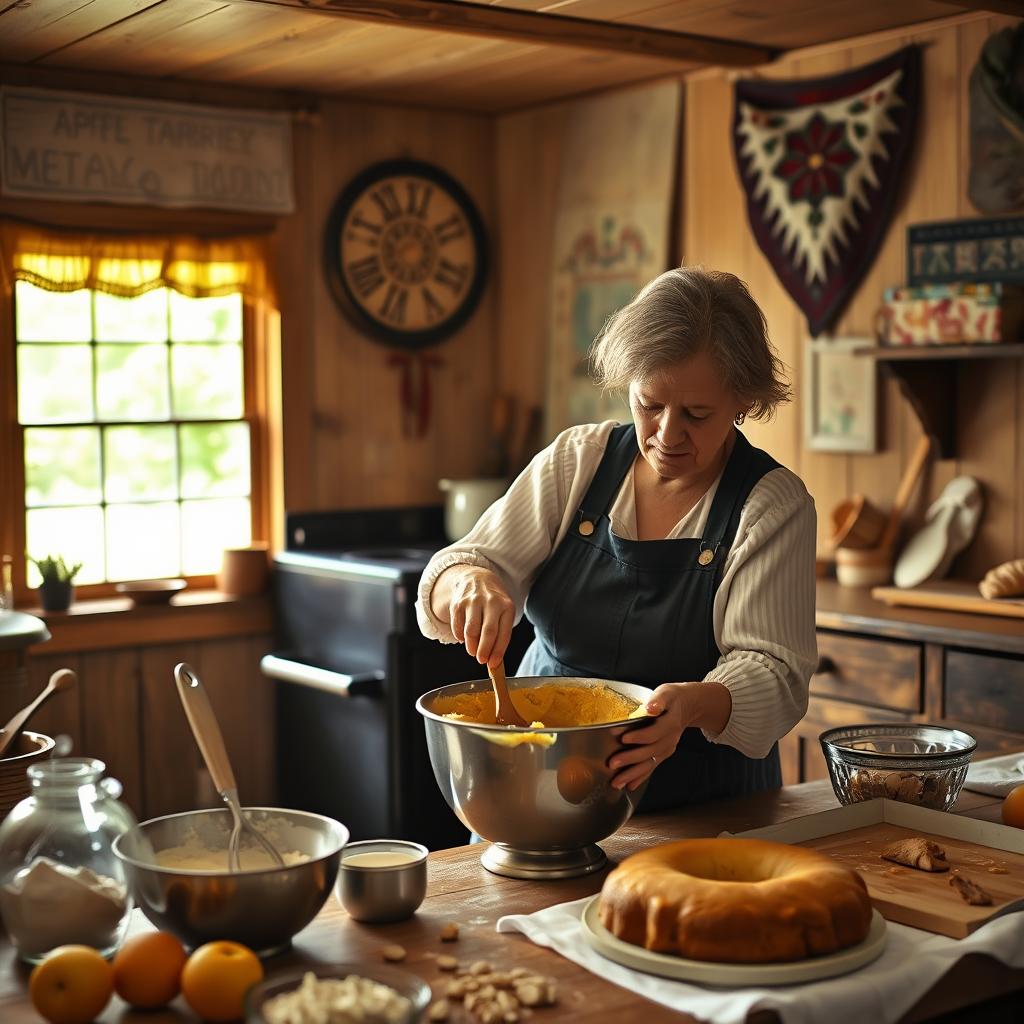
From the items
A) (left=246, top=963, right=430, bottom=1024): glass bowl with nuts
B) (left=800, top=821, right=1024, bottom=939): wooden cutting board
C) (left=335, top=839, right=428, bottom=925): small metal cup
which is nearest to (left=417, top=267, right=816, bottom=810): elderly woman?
(left=800, top=821, right=1024, bottom=939): wooden cutting board

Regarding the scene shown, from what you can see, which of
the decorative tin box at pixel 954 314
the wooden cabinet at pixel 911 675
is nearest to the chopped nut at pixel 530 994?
the wooden cabinet at pixel 911 675

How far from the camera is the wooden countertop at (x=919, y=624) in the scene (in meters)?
3.06

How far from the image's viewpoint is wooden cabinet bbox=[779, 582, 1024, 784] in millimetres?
3041

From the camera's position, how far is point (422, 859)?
1671mm

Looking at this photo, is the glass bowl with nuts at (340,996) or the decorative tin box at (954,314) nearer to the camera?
the glass bowl with nuts at (340,996)

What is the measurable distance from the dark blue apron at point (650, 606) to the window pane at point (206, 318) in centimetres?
224

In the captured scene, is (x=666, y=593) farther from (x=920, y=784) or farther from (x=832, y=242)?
(x=832, y=242)

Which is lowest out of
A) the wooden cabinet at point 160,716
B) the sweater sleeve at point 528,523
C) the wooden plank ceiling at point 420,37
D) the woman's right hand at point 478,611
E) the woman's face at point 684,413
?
the wooden cabinet at point 160,716

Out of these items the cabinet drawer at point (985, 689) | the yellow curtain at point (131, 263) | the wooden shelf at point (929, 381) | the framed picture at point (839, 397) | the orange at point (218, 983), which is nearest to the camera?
the orange at point (218, 983)

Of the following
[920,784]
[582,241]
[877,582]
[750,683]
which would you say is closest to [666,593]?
[750,683]

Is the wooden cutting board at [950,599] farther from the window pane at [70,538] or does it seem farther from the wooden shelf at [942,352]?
the window pane at [70,538]

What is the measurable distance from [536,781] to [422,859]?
0.53 ft

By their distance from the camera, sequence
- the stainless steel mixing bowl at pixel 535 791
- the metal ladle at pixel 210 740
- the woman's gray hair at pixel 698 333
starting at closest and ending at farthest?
the metal ladle at pixel 210 740 → the stainless steel mixing bowl at pixel 535 791 → the woman's gray hair at pixel 698 333

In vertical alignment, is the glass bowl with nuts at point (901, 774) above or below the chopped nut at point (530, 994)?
above
